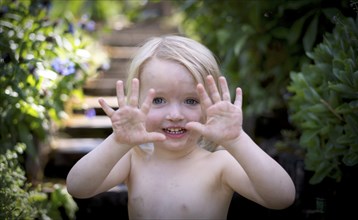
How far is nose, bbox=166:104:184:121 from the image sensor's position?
5.98 feet

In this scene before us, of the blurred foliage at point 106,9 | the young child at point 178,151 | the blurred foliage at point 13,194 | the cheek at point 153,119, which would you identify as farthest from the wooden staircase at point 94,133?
the cheek at point 153,119

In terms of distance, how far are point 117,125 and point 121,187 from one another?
157 cm

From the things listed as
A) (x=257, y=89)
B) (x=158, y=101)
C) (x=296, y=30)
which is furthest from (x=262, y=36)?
(x=158, y=101)

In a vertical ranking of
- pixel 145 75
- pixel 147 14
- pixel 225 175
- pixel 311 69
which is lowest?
pixel 147 14

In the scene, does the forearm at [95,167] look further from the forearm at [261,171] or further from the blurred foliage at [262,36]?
the blurred foliage at [262,36]

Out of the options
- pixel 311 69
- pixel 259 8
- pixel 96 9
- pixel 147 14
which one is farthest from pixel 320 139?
pixel 147 14

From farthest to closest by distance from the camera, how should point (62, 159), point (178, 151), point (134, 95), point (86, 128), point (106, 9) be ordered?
point (106, 9) → point (86, 128) → point (62, 159) → point (178, 151) → point (134, 95)

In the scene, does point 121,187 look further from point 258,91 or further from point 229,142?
point 229,142

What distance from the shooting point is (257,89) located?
12.4 ft

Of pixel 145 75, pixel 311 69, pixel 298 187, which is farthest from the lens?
pixel 298 187

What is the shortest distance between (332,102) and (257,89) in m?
Result: 1.55

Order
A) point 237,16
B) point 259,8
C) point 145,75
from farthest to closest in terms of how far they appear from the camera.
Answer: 1. point 237,16
2. point 259,8
3. point 145,75

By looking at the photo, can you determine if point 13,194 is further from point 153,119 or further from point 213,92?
point 213,92

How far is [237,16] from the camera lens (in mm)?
3471
